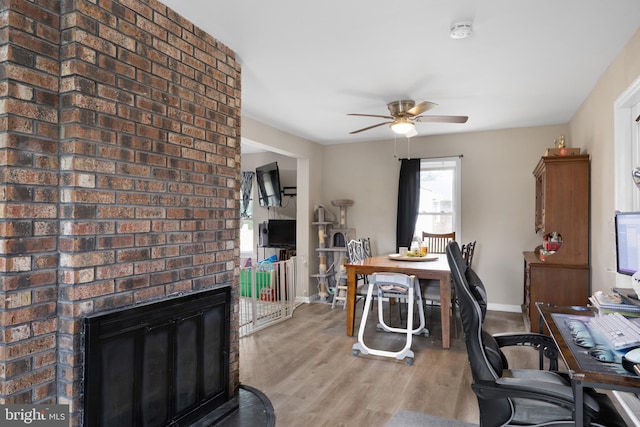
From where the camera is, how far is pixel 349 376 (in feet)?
10.1

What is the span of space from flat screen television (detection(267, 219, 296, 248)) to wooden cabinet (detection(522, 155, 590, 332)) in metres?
3.69

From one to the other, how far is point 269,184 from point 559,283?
4.22 meters

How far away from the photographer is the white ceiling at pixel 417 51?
7.46 feet

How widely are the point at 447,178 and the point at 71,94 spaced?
4.82 meters

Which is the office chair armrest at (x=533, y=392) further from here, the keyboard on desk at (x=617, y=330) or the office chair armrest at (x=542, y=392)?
the keyboard on desk at (x=617, y=330)

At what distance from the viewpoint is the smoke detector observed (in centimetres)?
240

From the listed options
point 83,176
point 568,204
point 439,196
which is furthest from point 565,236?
point 83,176

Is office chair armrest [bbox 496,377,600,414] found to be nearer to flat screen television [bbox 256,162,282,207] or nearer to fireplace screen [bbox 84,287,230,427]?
fireplace screen [bbox 84,287,230,427]

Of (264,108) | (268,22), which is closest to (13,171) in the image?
(268,22)

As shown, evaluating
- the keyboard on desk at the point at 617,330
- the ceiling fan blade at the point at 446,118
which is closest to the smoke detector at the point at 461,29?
the ceiling fan blade at the point at 446,118

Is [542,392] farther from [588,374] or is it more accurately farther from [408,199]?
[408,199]

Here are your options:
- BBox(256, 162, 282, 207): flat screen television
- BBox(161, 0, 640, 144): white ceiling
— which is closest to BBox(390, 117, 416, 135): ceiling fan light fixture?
BBox(161, 0, 640, 144): white ceiling

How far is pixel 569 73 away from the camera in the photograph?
10.6 feet

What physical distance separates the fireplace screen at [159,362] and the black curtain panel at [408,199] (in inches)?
140
